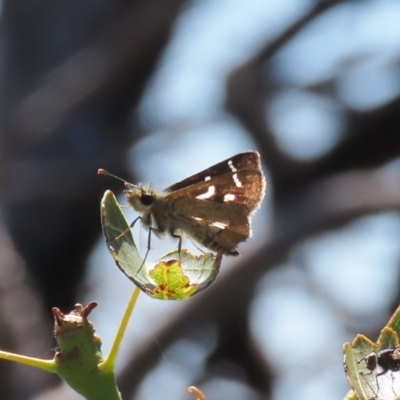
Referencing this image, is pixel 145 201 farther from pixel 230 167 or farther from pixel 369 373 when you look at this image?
pixel 369 373

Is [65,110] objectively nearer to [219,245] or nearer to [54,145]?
[54,145]

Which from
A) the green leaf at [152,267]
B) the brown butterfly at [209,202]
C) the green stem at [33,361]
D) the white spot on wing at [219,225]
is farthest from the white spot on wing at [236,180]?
the green stem at [33,361]

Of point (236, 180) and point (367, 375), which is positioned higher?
point (236, 180)

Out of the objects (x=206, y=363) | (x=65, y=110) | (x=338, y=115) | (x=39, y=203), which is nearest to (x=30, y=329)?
(x=39, y=203)

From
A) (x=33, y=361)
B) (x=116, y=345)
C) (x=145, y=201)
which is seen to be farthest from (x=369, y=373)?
(x=145, y=201)

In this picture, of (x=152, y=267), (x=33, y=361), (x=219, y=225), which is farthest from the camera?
(x=219, y=225)

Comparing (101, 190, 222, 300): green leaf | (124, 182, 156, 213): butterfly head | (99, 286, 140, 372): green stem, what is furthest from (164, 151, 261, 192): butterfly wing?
(99, 286, 140, 372): green stem
